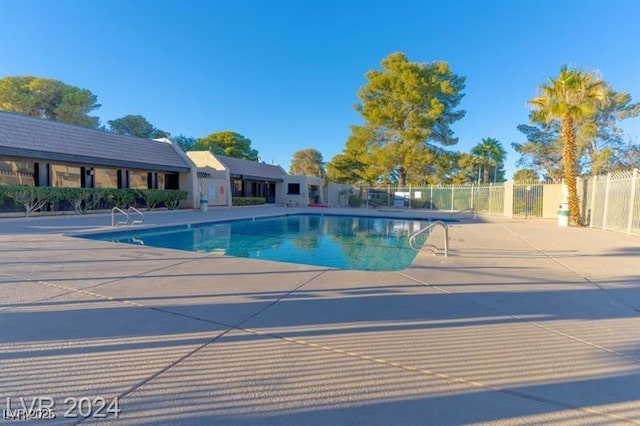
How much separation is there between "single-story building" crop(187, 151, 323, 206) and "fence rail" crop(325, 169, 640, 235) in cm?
270

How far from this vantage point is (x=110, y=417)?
198 centimetres

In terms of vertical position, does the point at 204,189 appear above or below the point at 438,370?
above

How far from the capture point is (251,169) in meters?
29.4

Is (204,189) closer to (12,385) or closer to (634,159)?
(12,385)

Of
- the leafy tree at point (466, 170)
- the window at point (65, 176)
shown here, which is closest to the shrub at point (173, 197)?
the window at point (65, 176)

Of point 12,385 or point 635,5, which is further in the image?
point 635,5

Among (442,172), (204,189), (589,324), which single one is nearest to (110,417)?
(589,324)

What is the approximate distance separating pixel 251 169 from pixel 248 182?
1500 mm

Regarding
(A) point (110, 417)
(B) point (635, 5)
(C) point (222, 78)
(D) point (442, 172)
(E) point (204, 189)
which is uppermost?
(C) point (222, 78)

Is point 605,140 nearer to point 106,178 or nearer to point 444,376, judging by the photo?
point 444,376

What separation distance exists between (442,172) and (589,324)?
27793 mm

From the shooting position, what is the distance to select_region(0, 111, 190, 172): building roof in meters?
14.0

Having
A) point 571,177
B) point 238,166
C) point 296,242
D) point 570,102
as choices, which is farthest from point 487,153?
point 296,242

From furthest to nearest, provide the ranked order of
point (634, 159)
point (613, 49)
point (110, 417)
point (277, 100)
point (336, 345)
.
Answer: point (277, 100)
point (634, 159)
point (613, 49)
point (336, 345)
point (110, 417)
